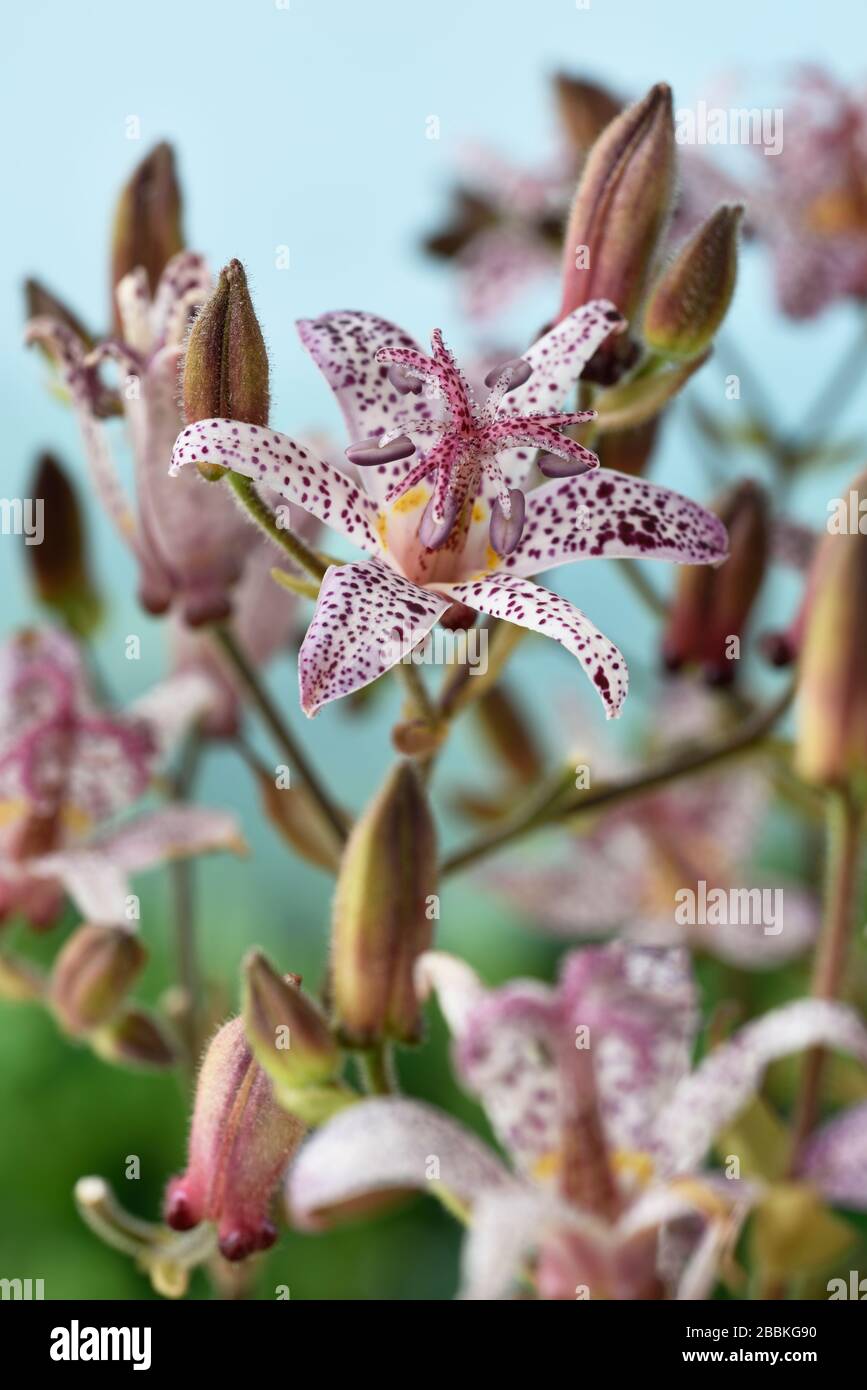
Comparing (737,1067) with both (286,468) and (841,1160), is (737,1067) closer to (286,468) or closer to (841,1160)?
(841,1160)

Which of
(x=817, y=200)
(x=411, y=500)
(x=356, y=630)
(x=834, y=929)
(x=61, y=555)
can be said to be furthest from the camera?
(x=817, y=200)

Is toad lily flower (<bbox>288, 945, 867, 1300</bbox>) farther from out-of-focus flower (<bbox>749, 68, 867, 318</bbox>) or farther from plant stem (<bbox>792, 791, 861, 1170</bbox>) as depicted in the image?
out-of-focus flower (<bbox>749, 68, 867, 318</bbox>)

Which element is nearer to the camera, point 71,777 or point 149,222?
point 149,222

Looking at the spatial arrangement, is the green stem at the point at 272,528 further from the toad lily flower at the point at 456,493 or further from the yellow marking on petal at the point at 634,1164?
the yellow marking on petal at the point at 634,1164

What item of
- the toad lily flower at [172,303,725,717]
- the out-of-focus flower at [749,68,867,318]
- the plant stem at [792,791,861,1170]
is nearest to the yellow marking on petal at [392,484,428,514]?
the toad lily flower at [172,303,725,717]

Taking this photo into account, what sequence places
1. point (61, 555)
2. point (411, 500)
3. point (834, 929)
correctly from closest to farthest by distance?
point (411, 500) < point (834, 929) < point (61, 555)

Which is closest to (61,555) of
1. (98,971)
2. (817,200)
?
(98,971)

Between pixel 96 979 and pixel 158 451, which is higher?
pixel 158 451

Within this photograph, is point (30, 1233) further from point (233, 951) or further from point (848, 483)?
point (848, 483)
